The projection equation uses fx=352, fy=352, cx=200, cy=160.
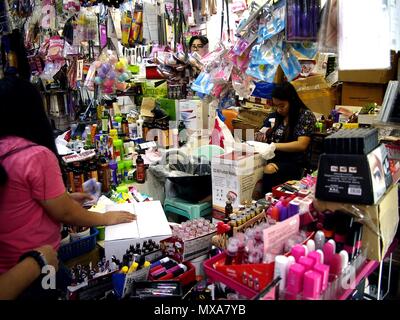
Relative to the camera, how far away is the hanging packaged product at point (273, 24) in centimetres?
180

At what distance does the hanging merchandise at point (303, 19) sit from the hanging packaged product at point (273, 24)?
8cm

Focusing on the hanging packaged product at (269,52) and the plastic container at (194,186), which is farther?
the plastic container at (194,186)

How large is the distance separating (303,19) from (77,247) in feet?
5.31

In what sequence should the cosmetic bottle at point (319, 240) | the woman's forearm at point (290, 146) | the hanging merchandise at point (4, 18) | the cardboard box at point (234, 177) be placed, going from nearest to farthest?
1. the cosmetic bottle at point (319, 240)
2. the cardboard box at point (234, 177)
3. the woman's forearm at point (290, 146)
4. the hanging merchandise at point (4, 18)

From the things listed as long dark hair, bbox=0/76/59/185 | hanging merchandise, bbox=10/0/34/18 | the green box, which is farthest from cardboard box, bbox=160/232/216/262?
hanging merchandise, bbox=10/0/34/18

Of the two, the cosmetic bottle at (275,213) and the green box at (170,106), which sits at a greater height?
the green box at (170,106)

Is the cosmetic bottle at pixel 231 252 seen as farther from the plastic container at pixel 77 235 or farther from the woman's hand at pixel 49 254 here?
the plastic container at pixel 77 235

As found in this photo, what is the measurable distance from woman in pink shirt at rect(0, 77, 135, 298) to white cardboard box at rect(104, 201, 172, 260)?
1.23 ft

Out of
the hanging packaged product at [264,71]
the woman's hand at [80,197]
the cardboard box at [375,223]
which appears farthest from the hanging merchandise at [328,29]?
the woman's hand at [80,197]

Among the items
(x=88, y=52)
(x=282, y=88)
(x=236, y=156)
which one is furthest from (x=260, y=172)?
(x=88, y=52)

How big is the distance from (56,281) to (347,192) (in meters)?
1.19

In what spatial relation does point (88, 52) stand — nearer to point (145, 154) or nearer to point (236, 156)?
point (145, 154)

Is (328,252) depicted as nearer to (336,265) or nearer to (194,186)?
(336,265)

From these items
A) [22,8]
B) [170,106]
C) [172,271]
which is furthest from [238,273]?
[22,8]
